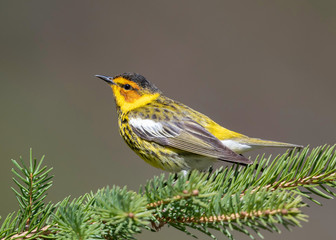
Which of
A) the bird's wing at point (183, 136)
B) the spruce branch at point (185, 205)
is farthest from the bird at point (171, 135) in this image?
the spruce branch at point (185, 205)

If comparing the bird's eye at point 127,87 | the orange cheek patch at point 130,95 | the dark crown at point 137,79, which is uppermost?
the dark crown at point 137,79

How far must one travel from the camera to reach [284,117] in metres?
8.38

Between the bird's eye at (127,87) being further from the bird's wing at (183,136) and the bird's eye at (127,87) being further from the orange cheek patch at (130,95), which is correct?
the bird's wing at (183,136)

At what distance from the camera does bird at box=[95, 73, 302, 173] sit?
3648 millimetres

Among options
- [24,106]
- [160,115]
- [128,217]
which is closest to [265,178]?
[128,217]

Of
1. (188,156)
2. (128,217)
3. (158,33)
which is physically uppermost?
(158,33)

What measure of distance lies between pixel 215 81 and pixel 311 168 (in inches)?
265

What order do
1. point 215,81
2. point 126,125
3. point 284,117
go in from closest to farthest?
point 126,125, point 284,117, point 215,81

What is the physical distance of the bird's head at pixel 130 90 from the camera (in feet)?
14.5

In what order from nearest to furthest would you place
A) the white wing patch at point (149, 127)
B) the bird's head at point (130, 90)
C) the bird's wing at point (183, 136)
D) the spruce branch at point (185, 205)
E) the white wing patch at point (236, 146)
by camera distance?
the spruce branch at point (185, 205)
the bird's wing at point (183, 136)
the white wing patch at point (236, 146)
the white wing patch at point (149, 127)
the bird's head at point (130, 90)

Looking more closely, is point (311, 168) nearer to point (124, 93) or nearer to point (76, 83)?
point (124, 93)

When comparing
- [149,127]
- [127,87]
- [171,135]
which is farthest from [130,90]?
[171,135]

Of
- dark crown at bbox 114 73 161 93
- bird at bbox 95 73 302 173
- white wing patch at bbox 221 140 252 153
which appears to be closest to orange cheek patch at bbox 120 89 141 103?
bird at bbox 95 73 302 173

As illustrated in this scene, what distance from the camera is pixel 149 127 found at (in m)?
3.95
